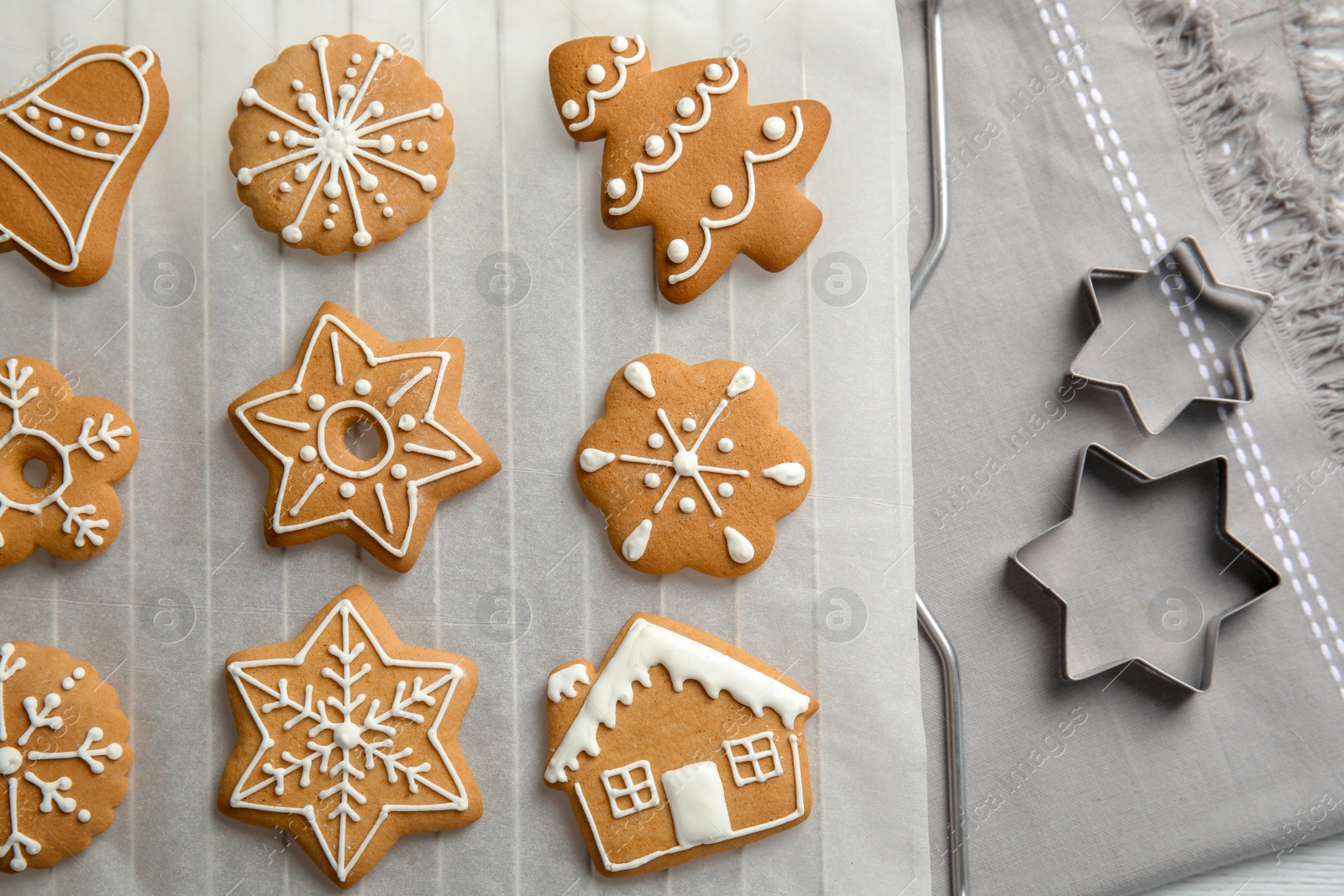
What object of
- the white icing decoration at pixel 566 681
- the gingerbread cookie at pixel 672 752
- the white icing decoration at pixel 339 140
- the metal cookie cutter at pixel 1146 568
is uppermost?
the white icing decoration at pixel 339 140

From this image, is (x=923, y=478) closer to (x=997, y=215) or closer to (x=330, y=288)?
(x=997, y=215)

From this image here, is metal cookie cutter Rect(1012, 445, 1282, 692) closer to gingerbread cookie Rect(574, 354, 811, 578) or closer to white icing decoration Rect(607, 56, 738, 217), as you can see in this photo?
gingerbread cookie Rect(574, 354, 811, 578)

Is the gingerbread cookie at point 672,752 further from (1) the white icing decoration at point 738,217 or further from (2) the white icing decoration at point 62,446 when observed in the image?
(2) the white icing decoration at point 62,446

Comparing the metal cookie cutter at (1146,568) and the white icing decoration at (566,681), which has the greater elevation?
the metal cookie cutter at (1146,568)

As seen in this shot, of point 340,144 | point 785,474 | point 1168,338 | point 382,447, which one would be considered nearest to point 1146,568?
point 1168,338

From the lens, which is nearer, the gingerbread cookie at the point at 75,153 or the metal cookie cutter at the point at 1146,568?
the gingerbread cookie at the point at 75,153

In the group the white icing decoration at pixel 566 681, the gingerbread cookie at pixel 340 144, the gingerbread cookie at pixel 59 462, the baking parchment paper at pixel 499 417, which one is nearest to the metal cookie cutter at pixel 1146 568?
the baking parchment paper at pixel 499 417

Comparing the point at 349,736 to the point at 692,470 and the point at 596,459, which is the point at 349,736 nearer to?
the point at 596,459
